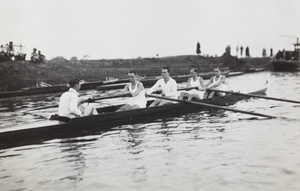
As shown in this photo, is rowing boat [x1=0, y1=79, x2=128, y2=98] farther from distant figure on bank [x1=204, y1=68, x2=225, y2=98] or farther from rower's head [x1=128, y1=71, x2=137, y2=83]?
rower's head [x1=128, y1=71, x2=137, y2=83]

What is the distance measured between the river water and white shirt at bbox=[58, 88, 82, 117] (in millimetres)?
698

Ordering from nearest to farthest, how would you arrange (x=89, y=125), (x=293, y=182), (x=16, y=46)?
(x=293, y=182) → (x=89, y=125) → (x=16, y=46)

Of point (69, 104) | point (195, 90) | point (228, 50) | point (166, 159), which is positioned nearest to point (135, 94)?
point (69, 104)

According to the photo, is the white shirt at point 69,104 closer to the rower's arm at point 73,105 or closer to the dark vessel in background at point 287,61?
the rower's arm at point 73,105

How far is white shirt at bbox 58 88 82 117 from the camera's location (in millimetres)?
7777

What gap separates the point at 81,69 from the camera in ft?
107

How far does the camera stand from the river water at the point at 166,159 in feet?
16.5

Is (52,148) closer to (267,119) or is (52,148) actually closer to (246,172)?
(246,172)

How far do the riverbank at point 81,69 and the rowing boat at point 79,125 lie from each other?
1661cm

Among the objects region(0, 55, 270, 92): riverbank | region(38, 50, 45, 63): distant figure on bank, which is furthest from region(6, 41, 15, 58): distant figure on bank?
region(38, 50, 45, 63): distant figure on bank

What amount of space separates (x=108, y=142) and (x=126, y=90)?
8.66ft

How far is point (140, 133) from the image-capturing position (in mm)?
8484

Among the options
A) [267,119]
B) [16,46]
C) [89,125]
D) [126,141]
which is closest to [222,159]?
[126,141]

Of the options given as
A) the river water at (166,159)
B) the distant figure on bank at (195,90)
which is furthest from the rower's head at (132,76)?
the distant figure on bank at (195,90)
